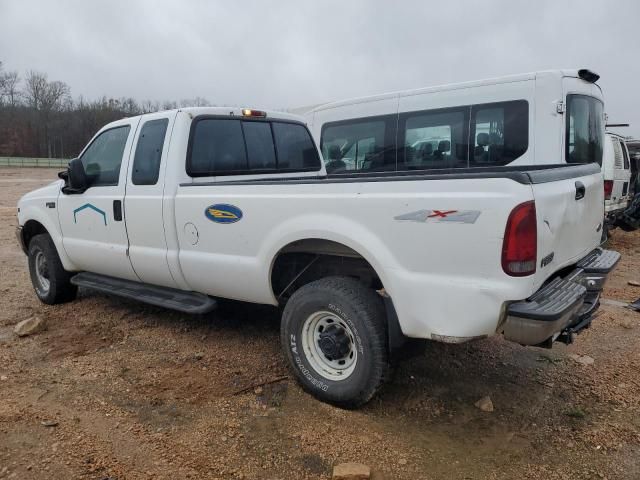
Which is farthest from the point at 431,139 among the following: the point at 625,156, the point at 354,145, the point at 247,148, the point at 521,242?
the point at 625,156

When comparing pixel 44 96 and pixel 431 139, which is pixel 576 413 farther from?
pixel 44 96

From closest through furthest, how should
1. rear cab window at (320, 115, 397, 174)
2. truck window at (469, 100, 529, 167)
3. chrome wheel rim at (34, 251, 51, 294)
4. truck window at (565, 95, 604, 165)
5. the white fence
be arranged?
chrome wheel rim at (34, 251, 51, 294) → truck window at (565, 95, 604, 165) → truck window at (469, 100, 529, 167) → rear cab window at (320, 115, 397, 174) → the white fence

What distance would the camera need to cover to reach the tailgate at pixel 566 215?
8.89 ft

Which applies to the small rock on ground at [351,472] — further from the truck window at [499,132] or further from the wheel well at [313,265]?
the truck window at [499,132]

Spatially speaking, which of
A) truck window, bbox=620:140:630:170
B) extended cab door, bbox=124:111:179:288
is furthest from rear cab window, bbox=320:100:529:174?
truck window, bbox=620:140:630:170

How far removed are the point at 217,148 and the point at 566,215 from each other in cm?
278

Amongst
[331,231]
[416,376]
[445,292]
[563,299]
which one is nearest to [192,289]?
[331,231]

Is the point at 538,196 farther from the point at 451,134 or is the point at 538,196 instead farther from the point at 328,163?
the point at 328,163

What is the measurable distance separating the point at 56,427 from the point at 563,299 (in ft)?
9.95

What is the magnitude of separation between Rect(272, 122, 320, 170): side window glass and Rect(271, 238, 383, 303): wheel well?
1.38 m

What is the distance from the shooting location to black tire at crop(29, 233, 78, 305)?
5.61 m

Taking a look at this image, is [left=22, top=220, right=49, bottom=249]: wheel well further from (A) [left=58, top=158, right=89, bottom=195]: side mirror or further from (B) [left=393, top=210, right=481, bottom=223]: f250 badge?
(B) [left=393, top=210, right=481, bottom=223]: f250 badge

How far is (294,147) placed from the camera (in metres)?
5.17

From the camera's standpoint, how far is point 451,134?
7.65 m
